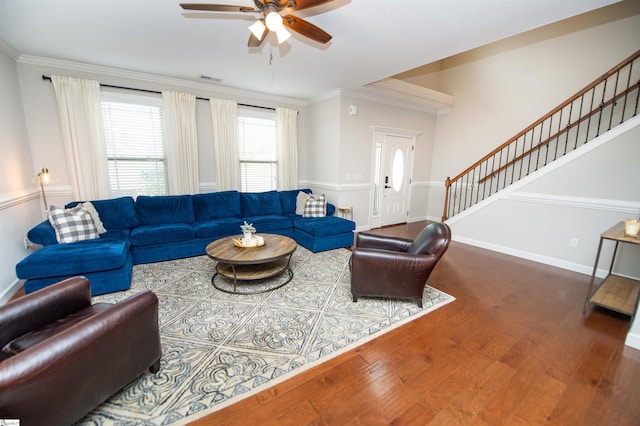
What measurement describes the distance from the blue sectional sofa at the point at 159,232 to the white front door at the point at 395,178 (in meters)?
1.59

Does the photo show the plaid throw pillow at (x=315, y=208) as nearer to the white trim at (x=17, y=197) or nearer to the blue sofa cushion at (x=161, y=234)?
the blue sofa cushion at (x=161, y=234)

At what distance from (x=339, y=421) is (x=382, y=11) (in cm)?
315

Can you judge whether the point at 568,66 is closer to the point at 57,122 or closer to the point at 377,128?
the point at 377,128

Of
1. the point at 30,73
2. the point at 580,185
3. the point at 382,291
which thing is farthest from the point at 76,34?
the point at 580,185

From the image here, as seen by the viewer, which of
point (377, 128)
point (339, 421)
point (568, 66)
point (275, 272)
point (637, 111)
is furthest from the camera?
point (377, 128)

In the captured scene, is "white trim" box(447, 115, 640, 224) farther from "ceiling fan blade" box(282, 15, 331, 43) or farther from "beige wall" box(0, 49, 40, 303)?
"beige wall" box(0, 49, 40, 303)

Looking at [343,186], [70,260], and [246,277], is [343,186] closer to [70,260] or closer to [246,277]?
[246,277]

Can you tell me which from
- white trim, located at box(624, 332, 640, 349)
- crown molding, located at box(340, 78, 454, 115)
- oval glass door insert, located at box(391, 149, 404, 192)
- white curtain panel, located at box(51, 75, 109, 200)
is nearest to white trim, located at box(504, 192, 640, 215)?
white trim, located at box(624, 332, 640, 349)

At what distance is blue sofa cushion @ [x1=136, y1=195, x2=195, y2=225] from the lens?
402cm

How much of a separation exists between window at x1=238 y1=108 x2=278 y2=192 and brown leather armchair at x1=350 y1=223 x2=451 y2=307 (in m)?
3.41

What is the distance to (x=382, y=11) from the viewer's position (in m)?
2.33

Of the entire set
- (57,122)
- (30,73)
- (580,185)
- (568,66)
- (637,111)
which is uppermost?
(568,66)

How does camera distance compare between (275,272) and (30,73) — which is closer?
(275,272)

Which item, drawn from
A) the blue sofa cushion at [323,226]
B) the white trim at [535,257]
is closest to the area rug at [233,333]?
the blue sofa cushion at [323,226]
